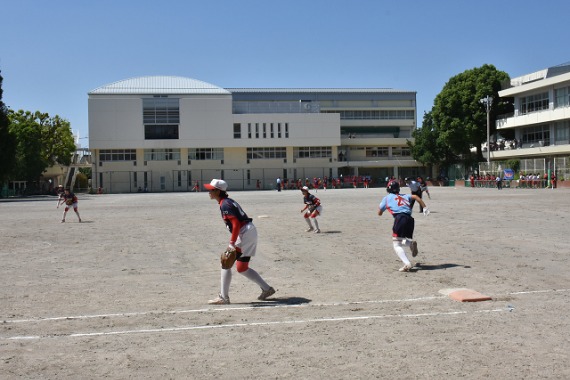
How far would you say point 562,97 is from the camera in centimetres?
6209

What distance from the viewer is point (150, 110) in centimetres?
8606

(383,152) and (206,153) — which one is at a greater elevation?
(383,152)

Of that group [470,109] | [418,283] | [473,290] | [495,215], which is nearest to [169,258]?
[418,283]

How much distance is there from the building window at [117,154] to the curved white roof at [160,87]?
848 centimetres

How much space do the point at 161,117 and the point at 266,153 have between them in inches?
661

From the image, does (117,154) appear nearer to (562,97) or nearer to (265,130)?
(265,130)

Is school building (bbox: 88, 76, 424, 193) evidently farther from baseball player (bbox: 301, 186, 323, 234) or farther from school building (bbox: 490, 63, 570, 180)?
baseball player (bbox: 301, 186, 323, 234)

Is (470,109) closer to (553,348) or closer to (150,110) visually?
(150,110)

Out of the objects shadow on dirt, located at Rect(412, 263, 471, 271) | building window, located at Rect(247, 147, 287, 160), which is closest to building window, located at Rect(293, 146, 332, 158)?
building window, located at Rect(247, 147, 287, 160)

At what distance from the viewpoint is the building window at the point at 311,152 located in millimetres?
92200

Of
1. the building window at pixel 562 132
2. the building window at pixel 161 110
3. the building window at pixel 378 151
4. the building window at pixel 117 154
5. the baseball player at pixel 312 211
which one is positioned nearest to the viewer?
the baseball player at pixel 312 211

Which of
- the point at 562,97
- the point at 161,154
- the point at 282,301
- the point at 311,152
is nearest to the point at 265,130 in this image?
the point at 311,152

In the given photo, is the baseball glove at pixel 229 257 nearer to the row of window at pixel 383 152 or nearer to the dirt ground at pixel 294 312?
the dirt ground at pixel 294 312

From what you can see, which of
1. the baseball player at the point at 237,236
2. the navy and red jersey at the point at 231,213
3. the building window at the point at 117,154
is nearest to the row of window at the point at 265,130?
the building window at the point at 117,154
